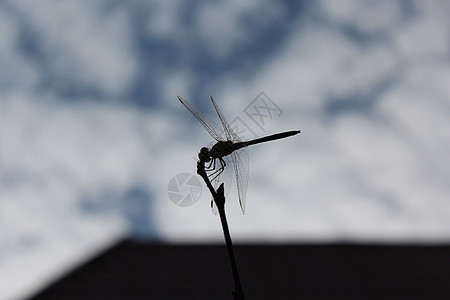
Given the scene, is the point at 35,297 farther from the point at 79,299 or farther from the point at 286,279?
the point at 286,279

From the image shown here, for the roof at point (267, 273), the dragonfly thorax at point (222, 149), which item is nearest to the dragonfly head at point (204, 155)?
the dragonfly thorax at point (222, 149)

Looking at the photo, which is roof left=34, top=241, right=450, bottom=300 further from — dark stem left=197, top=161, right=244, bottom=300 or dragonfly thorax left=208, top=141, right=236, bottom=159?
dark stem left=197, top=161, right=244, bottom=300

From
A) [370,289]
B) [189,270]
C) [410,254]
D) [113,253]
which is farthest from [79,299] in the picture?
[410,254]

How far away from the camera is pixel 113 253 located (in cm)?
632

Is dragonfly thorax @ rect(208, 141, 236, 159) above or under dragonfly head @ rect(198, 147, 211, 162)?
above

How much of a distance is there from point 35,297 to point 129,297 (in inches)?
48.3

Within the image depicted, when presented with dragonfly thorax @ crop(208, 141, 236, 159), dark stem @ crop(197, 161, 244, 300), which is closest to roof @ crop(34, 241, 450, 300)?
dragonfly thorax @ crop(208, 141, 236, 159)

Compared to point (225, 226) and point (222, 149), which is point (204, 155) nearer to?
point (222, 149)

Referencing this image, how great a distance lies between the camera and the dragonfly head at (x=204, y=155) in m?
0.94

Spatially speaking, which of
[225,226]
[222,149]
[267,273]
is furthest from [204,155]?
[267,273]

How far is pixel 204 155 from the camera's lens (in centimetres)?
95

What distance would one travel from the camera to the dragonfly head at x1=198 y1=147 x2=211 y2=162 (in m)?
0.94

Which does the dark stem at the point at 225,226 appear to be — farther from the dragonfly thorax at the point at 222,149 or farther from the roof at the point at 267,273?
the roof at the point at 267,273

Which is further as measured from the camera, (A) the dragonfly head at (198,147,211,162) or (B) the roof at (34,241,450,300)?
(B) the roof at (34,241,450,300)
